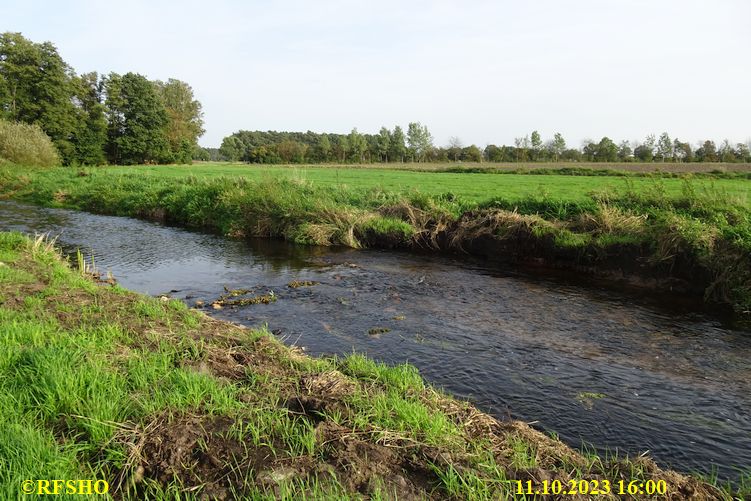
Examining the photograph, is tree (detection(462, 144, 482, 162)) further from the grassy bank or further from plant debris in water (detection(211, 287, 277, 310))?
the grassy bank

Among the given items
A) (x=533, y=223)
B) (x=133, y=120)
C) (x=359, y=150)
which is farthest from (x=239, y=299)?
(x=359, y=150)

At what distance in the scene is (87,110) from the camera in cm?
7325

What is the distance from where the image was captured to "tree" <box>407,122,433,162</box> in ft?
388

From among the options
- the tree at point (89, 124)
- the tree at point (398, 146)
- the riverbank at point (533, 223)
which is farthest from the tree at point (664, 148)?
the tree at point (89, 124)

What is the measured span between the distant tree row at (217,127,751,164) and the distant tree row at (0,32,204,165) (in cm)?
3218

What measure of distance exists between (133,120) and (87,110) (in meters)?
6.60

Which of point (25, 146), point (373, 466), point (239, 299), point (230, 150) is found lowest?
point (239, 299)

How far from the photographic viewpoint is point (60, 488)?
3324 mm

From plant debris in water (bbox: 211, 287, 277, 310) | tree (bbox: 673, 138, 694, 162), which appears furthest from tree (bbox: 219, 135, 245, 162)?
plant debris in water (bbox: 211, 287, 277, 310)

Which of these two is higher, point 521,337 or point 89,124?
point 89,124

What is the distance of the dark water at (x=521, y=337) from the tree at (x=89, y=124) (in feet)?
203

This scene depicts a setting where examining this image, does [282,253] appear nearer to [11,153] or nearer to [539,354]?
[539,354]

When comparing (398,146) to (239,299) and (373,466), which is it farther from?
(373,466)

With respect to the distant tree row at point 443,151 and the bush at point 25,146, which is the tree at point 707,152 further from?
the bush at point 25,146
